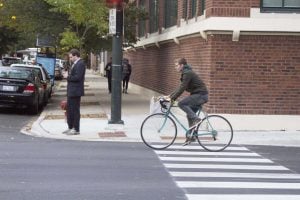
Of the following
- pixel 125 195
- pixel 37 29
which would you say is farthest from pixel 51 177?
pixel 37 29

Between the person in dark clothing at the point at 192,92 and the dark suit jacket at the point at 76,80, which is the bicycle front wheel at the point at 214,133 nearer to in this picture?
the person in dark clothing at the point at 192,92

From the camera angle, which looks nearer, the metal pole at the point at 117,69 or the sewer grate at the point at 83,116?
the metal pole at the point at 117,69

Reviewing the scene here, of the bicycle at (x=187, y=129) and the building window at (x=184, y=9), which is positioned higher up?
the building window at (x=184, y=9)

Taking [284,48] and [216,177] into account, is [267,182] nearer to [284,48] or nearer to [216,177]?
[216,177]

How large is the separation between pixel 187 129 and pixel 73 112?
10.4 feet

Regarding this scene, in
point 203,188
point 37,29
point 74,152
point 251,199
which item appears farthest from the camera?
point 37,29

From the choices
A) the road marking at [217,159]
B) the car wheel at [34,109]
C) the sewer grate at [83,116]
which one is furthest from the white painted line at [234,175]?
the car wheel at [34,109]

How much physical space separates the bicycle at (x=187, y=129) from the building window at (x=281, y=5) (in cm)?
457

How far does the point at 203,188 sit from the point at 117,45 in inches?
292

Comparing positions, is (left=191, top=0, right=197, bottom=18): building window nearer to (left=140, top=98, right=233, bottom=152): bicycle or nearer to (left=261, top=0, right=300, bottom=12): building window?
(left=261, top=0, right=300, bottom=12): building window

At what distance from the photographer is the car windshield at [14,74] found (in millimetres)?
19141

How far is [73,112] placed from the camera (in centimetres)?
1406

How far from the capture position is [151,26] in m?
28.4

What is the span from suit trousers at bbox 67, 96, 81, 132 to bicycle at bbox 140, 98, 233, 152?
2.44 metres
